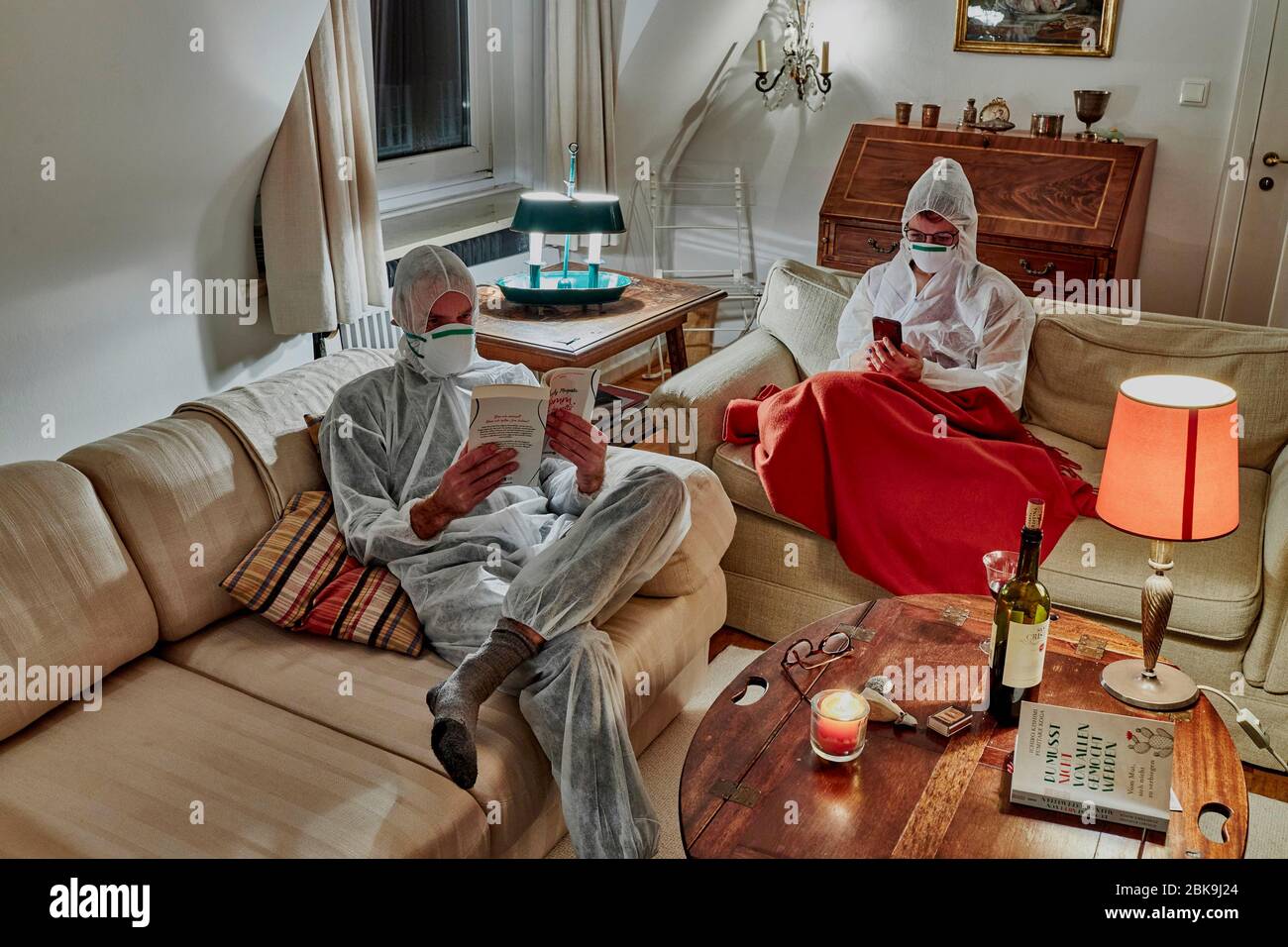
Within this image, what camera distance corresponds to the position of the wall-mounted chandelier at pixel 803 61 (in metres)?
4.59

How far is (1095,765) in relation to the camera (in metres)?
1.66

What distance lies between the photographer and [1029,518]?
1675mm

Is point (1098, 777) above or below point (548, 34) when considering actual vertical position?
below

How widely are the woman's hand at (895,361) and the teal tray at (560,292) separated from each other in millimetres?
819

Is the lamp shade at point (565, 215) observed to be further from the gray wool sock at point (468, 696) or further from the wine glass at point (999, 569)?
the wine glass at point (999, 569)

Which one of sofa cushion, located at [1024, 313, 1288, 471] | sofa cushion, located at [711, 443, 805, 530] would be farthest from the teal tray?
sofa cushion, located at [1024, 313, 1288, 471]

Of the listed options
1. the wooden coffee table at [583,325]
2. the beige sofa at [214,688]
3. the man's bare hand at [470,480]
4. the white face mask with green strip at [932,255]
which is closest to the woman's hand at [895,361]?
the white face mask with green strip at [932,255]

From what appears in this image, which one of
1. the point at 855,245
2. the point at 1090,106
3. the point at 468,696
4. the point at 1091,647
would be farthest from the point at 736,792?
the point at 1090,106

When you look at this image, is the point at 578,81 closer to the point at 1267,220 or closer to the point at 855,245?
the point at 855,245

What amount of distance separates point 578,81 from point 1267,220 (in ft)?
8.13
